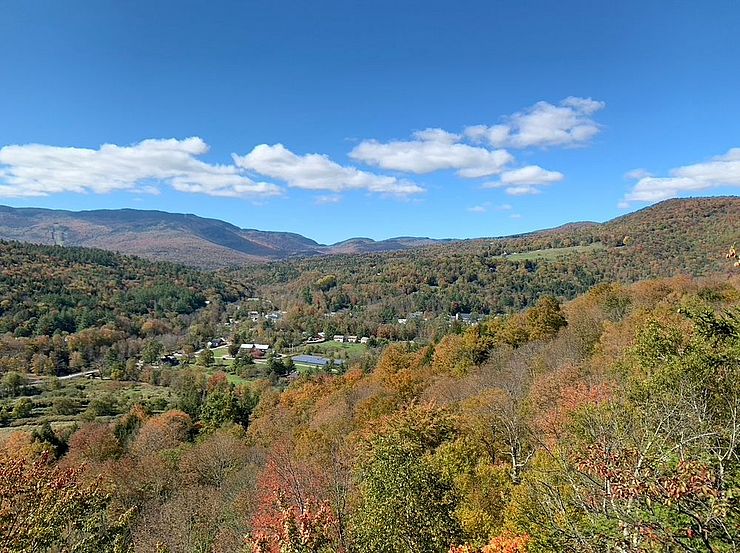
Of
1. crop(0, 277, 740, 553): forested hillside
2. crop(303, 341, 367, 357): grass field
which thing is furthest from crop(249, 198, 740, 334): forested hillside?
crop(0, 277, 740, 553): forested hillside

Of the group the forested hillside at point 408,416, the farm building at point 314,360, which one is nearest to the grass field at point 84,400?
the forested hillside at point 408,416

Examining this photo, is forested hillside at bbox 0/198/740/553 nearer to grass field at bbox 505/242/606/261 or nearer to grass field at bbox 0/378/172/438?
grass field at bbox 0/378/172/438

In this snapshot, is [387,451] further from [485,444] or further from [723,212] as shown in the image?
[723,212]

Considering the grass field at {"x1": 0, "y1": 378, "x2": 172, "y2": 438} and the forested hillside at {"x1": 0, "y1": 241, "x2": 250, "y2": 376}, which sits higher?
the forested hillside at {"x1": 0, "y1": 241, "x2": 250, "y2": 376}

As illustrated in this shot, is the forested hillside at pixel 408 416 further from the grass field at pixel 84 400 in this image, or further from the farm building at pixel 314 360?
the farm building at pixel 314 360

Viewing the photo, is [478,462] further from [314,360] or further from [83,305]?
[83,305]

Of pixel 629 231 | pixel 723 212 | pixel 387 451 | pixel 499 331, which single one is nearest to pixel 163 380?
pixel 499 331

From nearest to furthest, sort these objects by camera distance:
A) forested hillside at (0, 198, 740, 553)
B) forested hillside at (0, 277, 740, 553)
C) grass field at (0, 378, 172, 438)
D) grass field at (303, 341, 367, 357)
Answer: forested hillside at (0, 277, 740, 553), forested hillside at (0, 198, 740, 553), grass field at (0, 378, 172, 438), grass field at (303, 341, 367, 357)

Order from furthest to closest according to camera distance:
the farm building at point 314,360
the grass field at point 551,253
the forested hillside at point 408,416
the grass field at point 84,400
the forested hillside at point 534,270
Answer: the grass field at point 551,253
the forested hillside at point 534,270
the farm building at point 314,360
the grass field at point 84,400
the forested hillside at point 408,416
